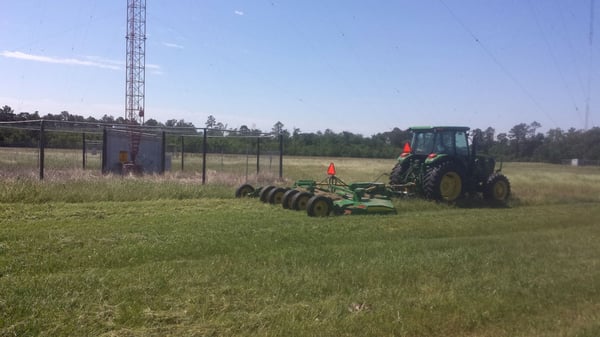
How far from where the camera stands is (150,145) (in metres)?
26.3

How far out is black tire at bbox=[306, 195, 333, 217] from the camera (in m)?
12.5

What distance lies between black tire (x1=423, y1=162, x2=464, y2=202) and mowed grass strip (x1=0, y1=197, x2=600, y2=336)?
4.89 meters

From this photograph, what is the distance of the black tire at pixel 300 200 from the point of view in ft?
43.8

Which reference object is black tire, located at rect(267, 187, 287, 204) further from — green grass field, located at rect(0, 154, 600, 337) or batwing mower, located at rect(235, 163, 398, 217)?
green grass field, located at rect(0, 154, 600, 337)

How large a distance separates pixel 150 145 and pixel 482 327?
2310cm

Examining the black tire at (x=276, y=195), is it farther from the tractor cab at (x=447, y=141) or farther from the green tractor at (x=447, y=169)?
the tractor cab at (x=447, y=141)

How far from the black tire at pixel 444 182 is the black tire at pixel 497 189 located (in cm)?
90

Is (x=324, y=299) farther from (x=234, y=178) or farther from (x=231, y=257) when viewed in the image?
(x=234, y=178)

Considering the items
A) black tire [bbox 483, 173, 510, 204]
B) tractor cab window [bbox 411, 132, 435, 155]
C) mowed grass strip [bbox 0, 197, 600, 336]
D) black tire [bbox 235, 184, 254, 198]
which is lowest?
mowed grass strip [bbox 0, 197, 600, 336]

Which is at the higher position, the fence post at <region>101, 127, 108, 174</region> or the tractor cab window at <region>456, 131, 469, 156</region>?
the tractor cab window at <region>456, 131, 469, 156</region>

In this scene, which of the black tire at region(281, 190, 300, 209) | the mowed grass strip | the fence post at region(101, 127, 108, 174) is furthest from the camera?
the fence post at region(101, 127, 108, 174)

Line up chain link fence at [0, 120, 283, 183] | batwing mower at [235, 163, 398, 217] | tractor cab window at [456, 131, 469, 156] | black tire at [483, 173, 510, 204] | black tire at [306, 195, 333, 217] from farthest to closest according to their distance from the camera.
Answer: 1. chain link fence at [0, 120, 283, 183]
2. tractor cab window at [456, 131, 469, 156]
3. black tire at [483, 173, 510, 204]
4. batwing mower at [235, 163, 398, 217]
5. black tire at [306, 195, 333, 217]

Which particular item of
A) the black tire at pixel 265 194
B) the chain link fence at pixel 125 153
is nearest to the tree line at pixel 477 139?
the chain link fence at pixel 125 153

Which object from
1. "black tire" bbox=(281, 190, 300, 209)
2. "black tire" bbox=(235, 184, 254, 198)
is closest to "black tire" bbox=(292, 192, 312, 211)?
"black tire" bbox=(281, 190, 300, 209)
